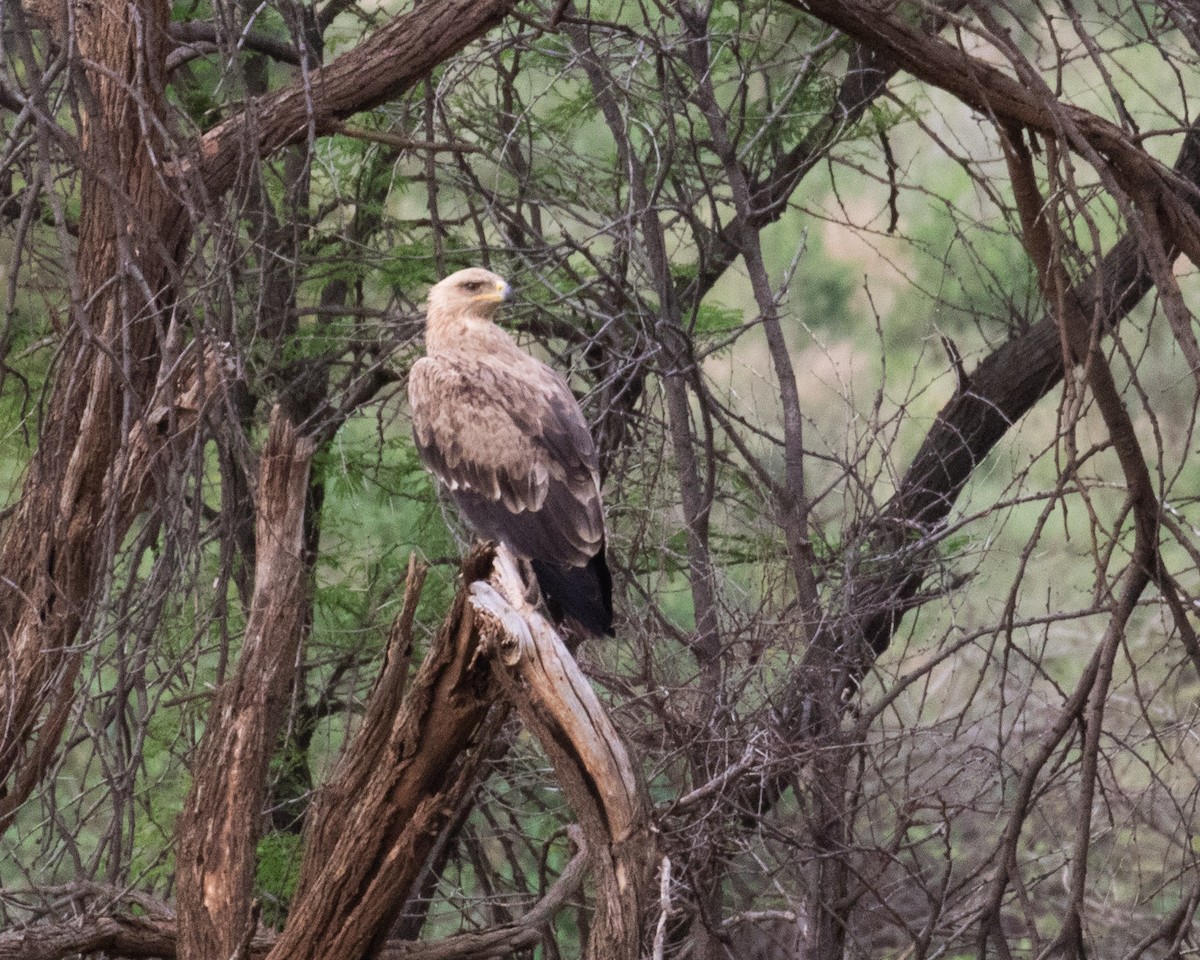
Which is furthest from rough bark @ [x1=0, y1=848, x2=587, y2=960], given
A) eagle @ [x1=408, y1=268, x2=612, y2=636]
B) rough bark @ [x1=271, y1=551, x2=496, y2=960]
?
eagle @ [x1=408, y1=268, x2=612, y2=636]

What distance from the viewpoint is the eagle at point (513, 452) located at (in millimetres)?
3377

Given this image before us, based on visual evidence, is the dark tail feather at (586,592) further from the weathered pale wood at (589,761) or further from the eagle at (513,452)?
the weathered pale wood at (589,761)

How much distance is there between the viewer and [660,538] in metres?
4.69

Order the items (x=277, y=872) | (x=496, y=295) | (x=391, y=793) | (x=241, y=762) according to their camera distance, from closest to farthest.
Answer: (x=391, y=793) < (x=241, y=762) < (x=496, y=295) < (x=277, y=872)

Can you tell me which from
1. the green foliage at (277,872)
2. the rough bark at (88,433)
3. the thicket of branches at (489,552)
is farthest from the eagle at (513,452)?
the green foliage at (277,872)

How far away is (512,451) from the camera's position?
3.53 m

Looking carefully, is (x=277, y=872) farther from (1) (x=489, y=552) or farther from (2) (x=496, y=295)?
(1) (x=489, y=552)

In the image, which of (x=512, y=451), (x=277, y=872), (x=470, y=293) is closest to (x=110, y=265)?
(x=470, y=293)

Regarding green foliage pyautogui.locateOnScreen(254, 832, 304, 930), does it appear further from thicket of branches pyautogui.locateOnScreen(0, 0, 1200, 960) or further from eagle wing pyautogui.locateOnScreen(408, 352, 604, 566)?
eagle wing pyautogui.locateOnScreen(408, 352, 604, 566)

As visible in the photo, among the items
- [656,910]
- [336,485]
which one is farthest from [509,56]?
[656,910]

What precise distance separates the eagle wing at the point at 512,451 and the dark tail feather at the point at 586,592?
0.11 feet

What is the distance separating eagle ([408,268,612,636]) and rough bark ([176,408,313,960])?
0.42 meters

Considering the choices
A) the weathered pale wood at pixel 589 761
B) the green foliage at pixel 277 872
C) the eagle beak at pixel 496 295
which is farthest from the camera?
the green foliage at pixel 277 872

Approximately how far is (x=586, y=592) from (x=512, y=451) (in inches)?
15.8
